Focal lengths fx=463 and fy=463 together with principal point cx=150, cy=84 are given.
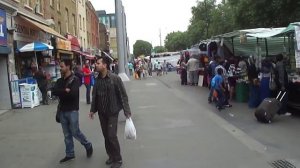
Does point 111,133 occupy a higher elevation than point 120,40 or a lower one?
lower

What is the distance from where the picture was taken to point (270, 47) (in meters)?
20.4

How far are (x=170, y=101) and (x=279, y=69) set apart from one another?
5.72 m

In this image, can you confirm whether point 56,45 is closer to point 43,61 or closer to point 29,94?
point 43,61

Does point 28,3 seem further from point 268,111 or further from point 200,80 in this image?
point 268,111

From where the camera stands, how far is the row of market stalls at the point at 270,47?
12547mm

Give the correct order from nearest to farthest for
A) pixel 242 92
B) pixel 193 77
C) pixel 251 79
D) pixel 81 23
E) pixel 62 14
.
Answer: pixel 251 79 → pixel 242 92 → pixel 193 77 → pixel 62 14 → pixel 81 23

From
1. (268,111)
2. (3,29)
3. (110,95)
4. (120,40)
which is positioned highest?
(3,29)

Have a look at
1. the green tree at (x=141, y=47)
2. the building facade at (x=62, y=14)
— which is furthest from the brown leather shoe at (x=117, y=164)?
the green tree at (x=141, y=47)

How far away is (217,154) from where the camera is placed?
26.4 feet

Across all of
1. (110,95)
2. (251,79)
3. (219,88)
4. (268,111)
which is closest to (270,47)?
(251,79)

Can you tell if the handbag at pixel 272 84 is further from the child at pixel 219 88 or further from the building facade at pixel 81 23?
the building facade at pixel 81 23

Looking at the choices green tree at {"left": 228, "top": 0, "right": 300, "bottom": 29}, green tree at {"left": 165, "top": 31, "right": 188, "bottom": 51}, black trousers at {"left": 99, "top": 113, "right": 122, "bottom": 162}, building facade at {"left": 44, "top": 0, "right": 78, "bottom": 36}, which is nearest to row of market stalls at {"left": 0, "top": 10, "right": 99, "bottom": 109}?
building facade at {"left": 44, "top": 0, "right": 78, "bottom": 36}

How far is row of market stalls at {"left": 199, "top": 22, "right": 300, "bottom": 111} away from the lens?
12.5 meters

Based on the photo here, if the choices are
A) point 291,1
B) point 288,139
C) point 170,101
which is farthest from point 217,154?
point 291,1
